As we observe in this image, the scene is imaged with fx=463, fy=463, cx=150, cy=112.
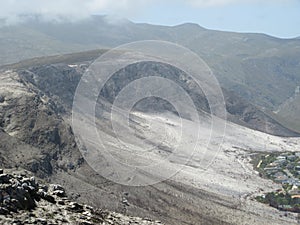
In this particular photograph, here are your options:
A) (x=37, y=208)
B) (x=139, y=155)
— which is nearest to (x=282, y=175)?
(x=139, y=155)

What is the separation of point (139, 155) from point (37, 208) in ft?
216

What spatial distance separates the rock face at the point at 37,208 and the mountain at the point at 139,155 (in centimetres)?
2905

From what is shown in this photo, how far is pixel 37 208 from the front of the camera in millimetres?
22062

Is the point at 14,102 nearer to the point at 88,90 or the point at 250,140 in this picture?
the point at 88,90

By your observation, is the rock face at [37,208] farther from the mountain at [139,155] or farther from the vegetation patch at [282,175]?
the vegetation patch at [282,175]

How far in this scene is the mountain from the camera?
62125 millimetres

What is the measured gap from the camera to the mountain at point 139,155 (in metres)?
62.1

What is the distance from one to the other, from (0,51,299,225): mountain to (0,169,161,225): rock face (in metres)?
29.0

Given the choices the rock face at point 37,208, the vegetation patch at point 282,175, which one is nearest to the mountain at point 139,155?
the vegetation patch at point 282,175

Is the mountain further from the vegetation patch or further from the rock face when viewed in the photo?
the rock face

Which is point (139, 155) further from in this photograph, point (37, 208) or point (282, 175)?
point (37, 208)

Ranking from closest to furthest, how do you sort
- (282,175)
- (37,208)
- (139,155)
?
(37,208) < (139,155) < (282,175)

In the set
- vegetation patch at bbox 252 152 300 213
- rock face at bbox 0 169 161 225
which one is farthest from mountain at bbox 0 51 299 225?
rock face at bbox 0 169 161 225

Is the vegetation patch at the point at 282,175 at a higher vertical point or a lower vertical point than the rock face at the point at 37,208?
lower
